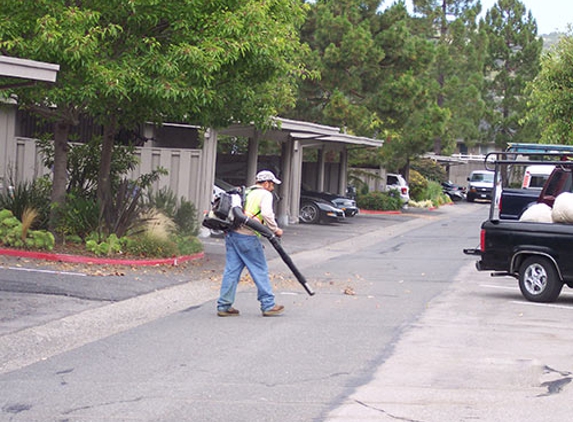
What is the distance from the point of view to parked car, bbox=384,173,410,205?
46562 mm

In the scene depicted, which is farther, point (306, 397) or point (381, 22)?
point (381, 22)

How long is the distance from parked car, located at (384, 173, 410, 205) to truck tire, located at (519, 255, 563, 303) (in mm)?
32214

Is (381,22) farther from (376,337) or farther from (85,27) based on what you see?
(376,337)

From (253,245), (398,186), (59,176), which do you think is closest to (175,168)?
(59,176)

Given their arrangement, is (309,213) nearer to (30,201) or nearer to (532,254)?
(30,201)

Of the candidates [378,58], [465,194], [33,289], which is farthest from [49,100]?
[465,194]

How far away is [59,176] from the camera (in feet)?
56.9

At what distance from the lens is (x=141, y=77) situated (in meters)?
15.5

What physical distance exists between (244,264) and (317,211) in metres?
21.0

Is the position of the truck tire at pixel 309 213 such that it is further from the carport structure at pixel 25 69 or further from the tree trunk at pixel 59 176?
the carport structure at pixel 25 69

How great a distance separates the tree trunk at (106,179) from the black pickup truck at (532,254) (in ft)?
22.5

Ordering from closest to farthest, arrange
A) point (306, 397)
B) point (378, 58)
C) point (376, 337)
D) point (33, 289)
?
1. point (306, 397)
2. point (376, 337)
3. point (33, 289)
4. point (378, 58)

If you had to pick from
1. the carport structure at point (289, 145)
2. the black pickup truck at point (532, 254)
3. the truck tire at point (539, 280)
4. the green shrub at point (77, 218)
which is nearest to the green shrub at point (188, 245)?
the green shrub at point (77, 218)

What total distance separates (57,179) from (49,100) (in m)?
1.78
